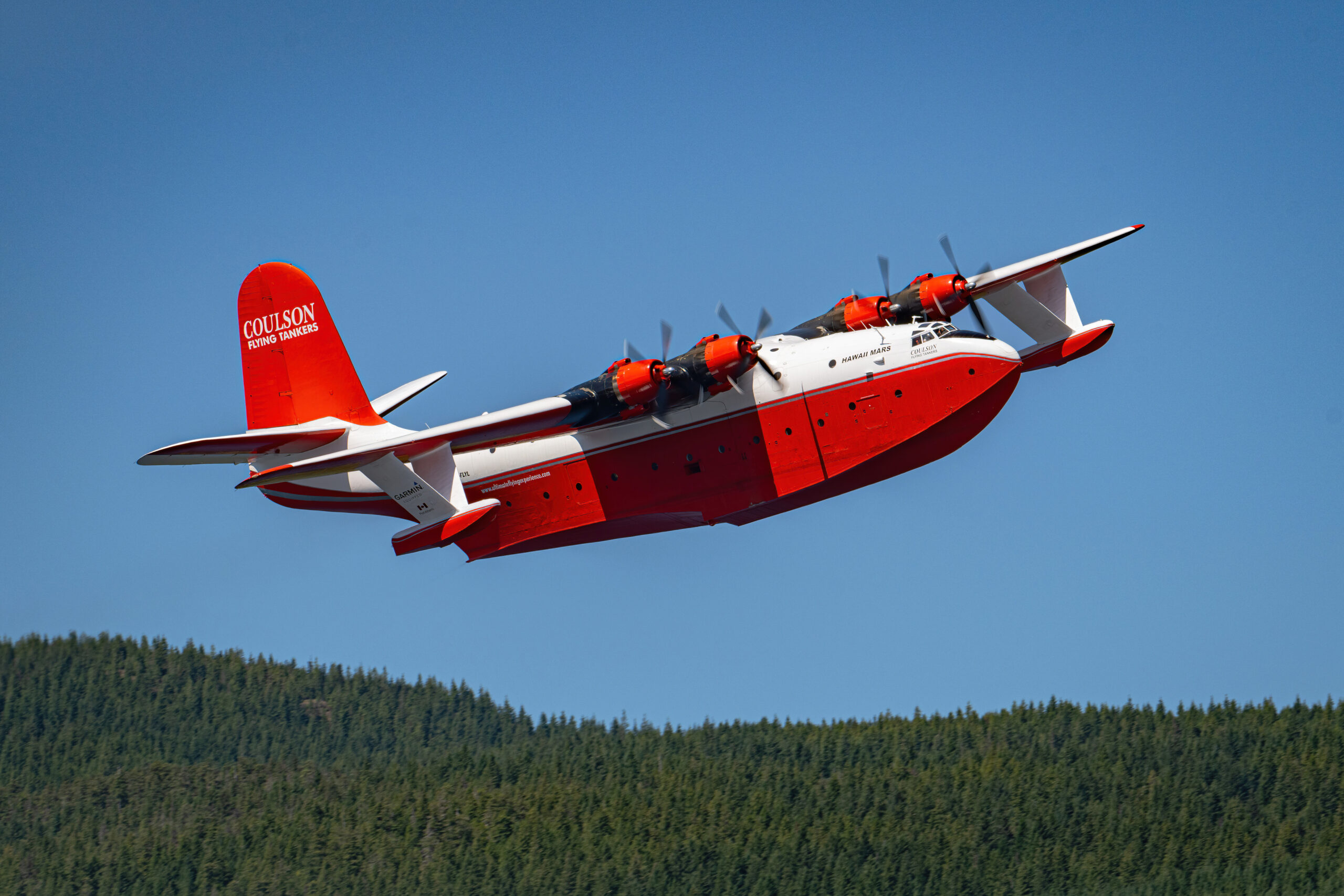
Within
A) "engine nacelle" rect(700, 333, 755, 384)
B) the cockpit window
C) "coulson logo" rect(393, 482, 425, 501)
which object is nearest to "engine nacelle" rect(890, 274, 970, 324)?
the cockpit window

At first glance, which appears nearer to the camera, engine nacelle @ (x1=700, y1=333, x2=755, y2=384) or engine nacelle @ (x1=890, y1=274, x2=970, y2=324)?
engine nacelle @ (x1=700, y1=333, x2=755, y2=384)

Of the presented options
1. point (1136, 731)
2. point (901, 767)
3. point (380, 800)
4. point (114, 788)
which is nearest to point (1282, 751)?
point (1136, 731)

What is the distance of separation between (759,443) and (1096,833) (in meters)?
99.5

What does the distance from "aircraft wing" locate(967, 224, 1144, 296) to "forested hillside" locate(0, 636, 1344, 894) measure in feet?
289

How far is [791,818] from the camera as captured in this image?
127 metres

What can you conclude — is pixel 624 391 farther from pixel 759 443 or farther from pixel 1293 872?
pixel 1293 872

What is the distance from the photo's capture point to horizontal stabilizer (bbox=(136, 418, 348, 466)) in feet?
108

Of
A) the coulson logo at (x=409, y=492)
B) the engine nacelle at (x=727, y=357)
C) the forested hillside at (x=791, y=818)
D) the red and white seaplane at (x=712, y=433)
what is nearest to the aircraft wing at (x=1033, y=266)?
the red and white seaplane at (x=712, y=433)

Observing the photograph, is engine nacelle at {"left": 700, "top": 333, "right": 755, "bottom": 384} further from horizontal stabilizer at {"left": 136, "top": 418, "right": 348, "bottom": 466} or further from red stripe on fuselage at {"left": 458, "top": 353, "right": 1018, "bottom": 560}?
horizontal stabilizer at {"left": 136, "top": 418, "right": 348, "bottom": 466}

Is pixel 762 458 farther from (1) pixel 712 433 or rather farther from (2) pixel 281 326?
(2) pixel 281 326

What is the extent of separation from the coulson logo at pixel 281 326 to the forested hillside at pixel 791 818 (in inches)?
3426

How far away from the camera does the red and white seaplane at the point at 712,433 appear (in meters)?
33.4

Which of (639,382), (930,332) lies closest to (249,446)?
(639,382)

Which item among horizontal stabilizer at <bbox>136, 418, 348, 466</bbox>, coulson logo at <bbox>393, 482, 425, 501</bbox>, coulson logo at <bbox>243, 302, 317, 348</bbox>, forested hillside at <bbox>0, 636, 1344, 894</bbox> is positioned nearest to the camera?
horizontal stabilizer at <bbox>136, 418, 348, 466</bbox>
